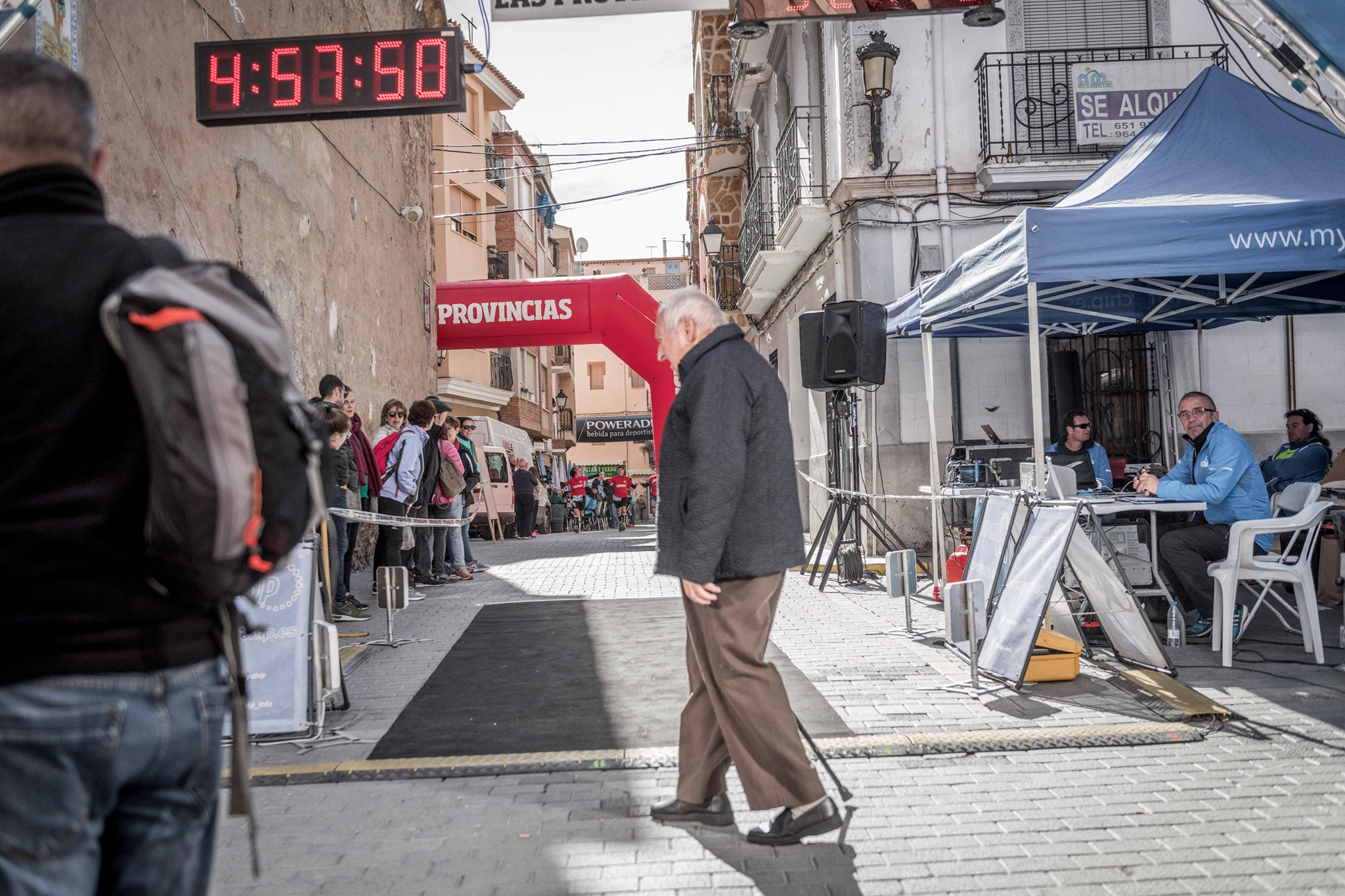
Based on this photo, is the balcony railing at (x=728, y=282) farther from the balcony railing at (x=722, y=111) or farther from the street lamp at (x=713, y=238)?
the balcony railing at (x=722, y=111)

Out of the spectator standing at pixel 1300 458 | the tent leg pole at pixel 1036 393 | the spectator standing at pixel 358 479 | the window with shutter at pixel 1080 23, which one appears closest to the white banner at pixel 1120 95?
the window with shutter at pixel 1080 23

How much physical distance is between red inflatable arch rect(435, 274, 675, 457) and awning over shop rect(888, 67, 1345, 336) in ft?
31.9

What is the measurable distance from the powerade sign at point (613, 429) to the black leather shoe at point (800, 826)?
5541 cm

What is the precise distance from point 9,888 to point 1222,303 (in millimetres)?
10123

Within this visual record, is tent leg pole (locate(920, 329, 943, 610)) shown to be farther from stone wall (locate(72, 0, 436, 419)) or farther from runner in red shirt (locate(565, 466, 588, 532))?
runner in red shirt (locate(565, 466, 588, 532))

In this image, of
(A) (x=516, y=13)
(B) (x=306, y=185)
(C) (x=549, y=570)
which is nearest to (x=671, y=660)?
(A) (x=516, y=13)

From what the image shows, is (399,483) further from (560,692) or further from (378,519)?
(560,692)

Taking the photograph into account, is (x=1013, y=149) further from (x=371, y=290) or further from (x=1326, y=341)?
(x=371, y=290)

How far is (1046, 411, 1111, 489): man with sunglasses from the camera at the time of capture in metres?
10.0

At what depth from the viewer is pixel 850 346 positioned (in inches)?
450

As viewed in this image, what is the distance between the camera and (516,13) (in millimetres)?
7703

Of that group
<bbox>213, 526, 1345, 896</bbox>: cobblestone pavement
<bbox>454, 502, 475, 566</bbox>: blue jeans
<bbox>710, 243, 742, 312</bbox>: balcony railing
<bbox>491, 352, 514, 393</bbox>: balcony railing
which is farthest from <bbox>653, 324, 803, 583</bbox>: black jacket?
<bbox>491, 352, 514, 393</bbox>: balcony railing

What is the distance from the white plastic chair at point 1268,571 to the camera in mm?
6730

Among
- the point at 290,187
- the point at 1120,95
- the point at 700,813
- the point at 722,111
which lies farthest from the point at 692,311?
the point at 722,111
